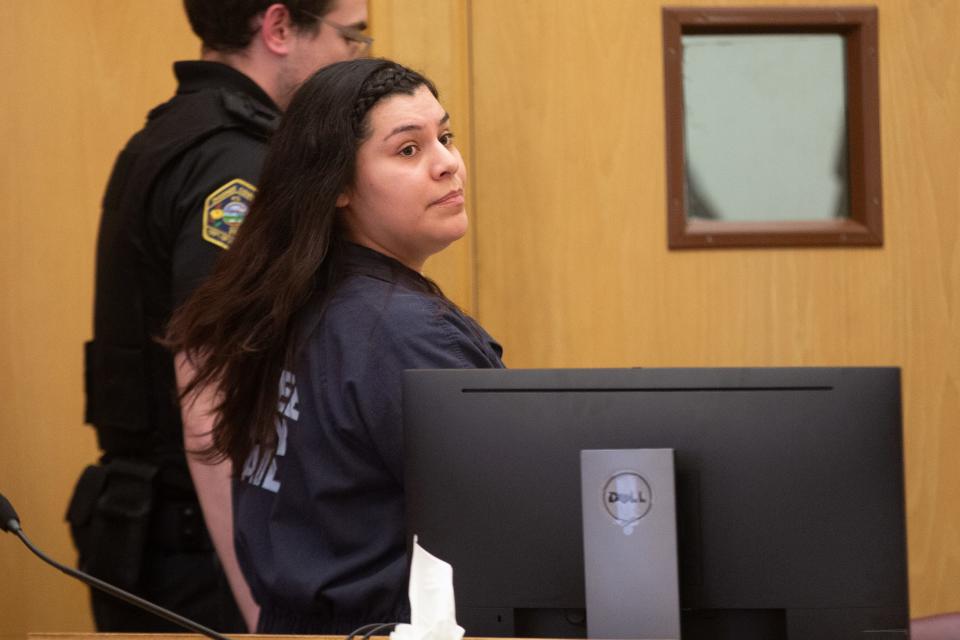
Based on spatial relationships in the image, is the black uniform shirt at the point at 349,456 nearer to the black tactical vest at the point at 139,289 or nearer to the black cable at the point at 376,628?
the black cable at the point at 376,628

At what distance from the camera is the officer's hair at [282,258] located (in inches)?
68.7

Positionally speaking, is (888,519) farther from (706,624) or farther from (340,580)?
(340,580)

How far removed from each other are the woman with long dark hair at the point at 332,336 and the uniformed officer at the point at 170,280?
13.6 inches

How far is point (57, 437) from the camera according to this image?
9.23ft

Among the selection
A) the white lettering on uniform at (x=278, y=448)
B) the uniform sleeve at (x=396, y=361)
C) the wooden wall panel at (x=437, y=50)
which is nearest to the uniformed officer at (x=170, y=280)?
the wooden wall panel at (x=437, y=50)

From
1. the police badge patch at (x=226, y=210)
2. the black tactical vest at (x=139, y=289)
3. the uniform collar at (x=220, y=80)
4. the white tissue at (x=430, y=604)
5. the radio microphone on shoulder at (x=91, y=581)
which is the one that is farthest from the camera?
the uniform collar at (x=220, y=80)

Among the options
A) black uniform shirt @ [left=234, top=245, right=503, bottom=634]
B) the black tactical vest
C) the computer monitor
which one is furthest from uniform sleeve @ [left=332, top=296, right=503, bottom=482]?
the black tactical vest

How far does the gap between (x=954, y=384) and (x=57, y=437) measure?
1769mm

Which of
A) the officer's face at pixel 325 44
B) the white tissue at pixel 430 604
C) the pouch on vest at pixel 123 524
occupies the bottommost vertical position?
the pouch on vest at pixel 123 524

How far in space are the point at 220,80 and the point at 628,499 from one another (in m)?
1.29

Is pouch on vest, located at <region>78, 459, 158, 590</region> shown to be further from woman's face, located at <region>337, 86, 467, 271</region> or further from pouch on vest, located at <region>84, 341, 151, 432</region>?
woman's face, located at <region>337, 86, 467, 271</region>

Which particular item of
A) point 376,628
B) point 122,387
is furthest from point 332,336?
point 122,387

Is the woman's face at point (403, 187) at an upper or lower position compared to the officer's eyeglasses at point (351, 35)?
lower

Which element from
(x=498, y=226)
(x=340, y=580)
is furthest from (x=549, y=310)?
(x=340, y=580)
